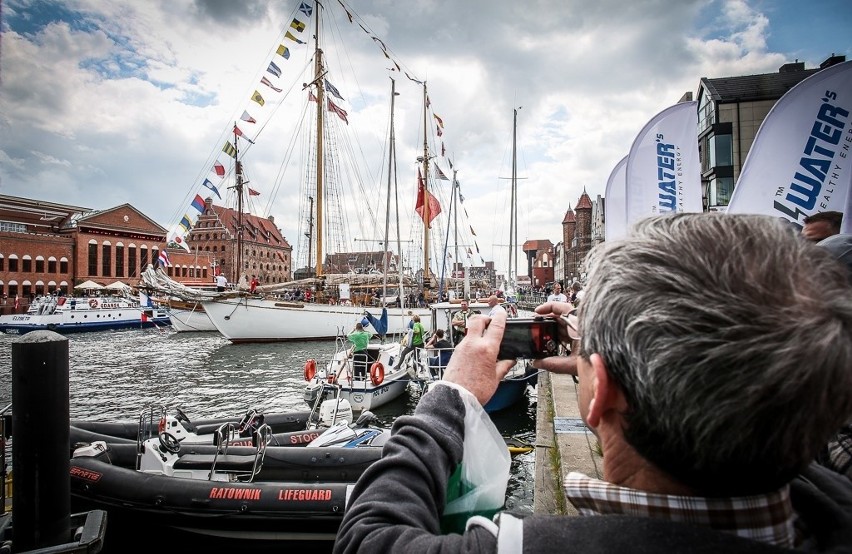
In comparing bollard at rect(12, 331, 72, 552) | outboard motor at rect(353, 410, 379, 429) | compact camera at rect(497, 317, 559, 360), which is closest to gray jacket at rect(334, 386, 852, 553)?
compact camera at rect(497, 317, 559, 360)

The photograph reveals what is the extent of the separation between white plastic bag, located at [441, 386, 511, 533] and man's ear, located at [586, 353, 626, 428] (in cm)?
32

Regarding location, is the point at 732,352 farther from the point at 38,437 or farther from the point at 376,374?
the point at 376,374

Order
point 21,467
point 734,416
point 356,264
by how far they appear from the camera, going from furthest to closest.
Answer: point 356,264 → point 21,467 → point 734,416

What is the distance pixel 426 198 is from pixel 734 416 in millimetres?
28309

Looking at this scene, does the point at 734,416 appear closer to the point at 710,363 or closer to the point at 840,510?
the point at 710,363

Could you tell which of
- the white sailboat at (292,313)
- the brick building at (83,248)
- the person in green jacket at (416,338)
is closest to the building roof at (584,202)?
the white sailboat at (292,313)

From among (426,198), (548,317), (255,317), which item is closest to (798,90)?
(548,317)

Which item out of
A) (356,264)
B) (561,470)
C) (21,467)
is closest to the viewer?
(21,467)

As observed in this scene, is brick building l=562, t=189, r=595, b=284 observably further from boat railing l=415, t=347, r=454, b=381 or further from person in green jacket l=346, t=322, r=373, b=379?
person in green jacket l=346, t=322, r=373, b=379

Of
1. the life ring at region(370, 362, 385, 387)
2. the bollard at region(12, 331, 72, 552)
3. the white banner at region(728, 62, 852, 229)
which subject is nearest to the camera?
the bollard at region(12, 331, 72, 552)

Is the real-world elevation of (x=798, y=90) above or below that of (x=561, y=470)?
above

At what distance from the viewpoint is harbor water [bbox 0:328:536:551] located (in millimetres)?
11633

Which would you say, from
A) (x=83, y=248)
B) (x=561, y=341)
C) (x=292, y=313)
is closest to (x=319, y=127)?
(x=292, y=313)

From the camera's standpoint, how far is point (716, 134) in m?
29.6
